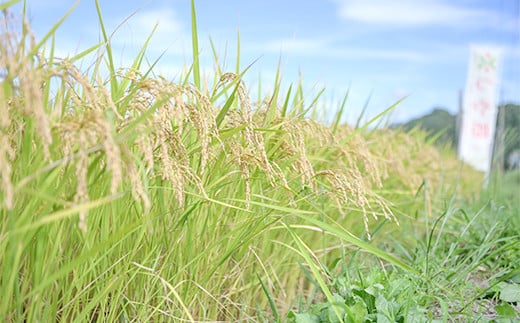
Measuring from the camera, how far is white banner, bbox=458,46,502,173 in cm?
959

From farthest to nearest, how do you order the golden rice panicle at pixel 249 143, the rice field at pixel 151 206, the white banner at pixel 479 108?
the white banner at pixel 479 108, the golden rice panicle at pixel 249 143, the rice field at pixel 151 206

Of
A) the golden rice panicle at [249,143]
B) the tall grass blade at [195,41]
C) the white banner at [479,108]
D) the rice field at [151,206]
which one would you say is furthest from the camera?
the white banner at [479,108]

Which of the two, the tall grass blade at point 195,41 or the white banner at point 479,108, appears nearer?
the tall grass blade at point 195,41

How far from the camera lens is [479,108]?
379 inches

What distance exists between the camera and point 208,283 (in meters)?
2.15

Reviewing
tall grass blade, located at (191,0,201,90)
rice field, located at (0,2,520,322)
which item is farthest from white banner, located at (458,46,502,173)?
tall grass blade, located at (191,0,201,90)

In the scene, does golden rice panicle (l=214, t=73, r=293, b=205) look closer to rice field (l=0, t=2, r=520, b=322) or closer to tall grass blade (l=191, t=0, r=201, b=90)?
rice field (l=0, t=2, r=520, b=322)

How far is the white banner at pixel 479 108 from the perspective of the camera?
31.5 feet

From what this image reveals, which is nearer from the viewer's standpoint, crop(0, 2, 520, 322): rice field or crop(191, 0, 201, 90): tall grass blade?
crop(0, 2, 520, 322): rice field

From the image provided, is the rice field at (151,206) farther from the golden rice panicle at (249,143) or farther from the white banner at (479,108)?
the white banner at (479,108)

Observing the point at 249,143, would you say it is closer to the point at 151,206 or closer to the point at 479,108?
the point at 151,206

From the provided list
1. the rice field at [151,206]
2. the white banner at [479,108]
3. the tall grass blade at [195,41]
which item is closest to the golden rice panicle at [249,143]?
the rice field at [151,206]

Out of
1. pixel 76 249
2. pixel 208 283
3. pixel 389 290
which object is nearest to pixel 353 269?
pixel 389 290

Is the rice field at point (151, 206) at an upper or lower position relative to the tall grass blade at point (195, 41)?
lower
